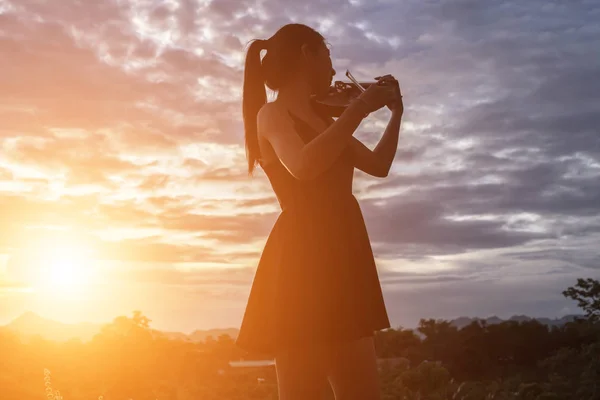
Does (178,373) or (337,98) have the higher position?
(337,98)

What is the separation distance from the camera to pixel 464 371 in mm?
29219

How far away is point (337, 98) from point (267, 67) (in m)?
0.37

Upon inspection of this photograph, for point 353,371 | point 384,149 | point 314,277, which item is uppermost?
point 384,149

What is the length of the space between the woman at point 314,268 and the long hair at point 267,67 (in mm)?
134

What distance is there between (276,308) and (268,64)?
1.13 meters

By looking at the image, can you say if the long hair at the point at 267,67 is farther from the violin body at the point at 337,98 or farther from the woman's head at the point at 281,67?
the violin body at the point at 337,98

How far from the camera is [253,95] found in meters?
3.11

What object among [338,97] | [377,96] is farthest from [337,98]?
[377,96]

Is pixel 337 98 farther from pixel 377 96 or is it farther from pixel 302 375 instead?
pixel 302 375

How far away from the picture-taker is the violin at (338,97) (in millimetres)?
2988

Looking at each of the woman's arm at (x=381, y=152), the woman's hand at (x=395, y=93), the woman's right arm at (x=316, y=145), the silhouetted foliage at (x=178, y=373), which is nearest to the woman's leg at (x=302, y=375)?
the woman's right arm at (x=316, y=145)

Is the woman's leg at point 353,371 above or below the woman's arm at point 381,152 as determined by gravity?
below

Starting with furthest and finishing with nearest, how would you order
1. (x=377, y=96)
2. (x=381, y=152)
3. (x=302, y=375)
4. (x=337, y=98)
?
1. (x=381, y=152)
2. (x=337, y=98)
3. (x=377, y=96)
4. (x=302, y=375)

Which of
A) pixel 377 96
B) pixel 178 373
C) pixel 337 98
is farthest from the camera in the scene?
pixel 178 373
